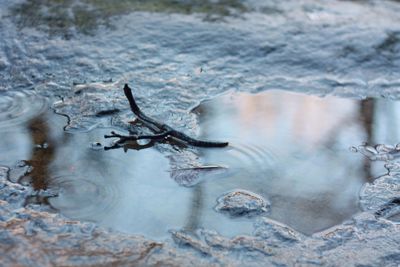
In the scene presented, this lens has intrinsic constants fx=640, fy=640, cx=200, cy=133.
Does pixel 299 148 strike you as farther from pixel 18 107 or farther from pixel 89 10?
pixel 89 10

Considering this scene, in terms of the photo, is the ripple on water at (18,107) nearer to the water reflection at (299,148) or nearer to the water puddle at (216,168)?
the water puddle at (216,168)

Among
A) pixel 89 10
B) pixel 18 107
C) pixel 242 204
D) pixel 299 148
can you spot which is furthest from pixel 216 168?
pixel 89 10

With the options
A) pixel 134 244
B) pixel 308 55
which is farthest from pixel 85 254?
pixel 308 55

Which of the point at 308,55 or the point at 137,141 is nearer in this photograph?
the point at 137,141

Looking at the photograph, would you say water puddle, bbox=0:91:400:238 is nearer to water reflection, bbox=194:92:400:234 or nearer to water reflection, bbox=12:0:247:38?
water reflection, bbox=194:92:400:234

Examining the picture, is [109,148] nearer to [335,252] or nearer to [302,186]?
[302,186]

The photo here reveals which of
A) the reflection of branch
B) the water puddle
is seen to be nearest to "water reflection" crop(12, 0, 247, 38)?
the water puddle
